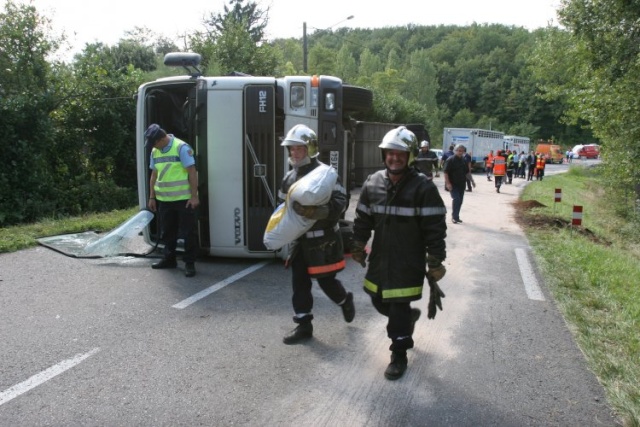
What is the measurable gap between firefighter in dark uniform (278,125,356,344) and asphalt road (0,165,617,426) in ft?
0.86

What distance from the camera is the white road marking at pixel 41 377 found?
3.19m

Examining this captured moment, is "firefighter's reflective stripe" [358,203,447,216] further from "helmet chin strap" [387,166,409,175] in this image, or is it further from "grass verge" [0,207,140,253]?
"grass verge" [0,207,140,253]

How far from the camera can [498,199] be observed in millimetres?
16438

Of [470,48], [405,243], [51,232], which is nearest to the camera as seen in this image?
[405,243]

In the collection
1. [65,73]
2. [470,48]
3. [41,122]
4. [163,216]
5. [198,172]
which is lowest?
[163,216]

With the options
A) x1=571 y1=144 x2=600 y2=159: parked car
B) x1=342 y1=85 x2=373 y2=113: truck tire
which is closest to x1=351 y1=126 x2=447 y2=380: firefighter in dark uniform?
x1=342 y1=85 x2=373 y2=113: truck tire

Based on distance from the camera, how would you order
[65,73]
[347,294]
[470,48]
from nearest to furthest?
[347,294], [65,73], [470,48]

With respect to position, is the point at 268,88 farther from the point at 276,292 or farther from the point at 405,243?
the point at 405,243

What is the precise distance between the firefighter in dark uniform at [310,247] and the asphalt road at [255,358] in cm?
26

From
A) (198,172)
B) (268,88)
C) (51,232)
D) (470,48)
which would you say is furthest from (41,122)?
(470,48)

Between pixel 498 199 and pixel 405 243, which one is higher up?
pixel 405 243

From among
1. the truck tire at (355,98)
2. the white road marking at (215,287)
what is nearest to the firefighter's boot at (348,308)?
the white road marking at (215,287)

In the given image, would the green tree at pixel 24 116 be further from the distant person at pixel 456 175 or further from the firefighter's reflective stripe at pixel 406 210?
the firefighter's reflective stripe at pixel 406 210

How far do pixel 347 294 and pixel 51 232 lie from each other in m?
6.15
